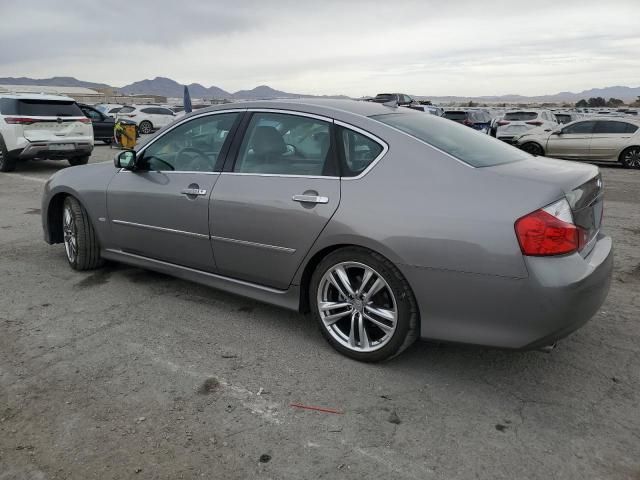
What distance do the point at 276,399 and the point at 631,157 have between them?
14.3 m

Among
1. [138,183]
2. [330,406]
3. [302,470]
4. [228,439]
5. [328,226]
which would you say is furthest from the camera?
[138,183]

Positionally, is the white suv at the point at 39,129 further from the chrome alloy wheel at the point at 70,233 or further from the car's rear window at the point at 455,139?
the car's rear window at the point at 455,139

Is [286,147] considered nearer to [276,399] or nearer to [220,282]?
[220,282]

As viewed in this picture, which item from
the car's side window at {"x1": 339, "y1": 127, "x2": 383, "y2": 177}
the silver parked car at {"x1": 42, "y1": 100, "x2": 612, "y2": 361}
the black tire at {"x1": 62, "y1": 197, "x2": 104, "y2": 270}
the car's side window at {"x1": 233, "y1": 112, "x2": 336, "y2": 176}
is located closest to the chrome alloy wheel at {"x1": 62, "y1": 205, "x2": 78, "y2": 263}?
the black tire at {"x1": 62, "y1": 197, "x2": 104, "y2": 270}

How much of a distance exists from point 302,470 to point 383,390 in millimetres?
806

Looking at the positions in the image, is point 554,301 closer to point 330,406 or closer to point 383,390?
point 383,390

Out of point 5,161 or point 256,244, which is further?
point 5,161

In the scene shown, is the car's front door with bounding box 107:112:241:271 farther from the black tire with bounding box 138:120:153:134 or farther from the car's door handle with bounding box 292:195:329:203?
the black tire with bounding box 138:120:153:134

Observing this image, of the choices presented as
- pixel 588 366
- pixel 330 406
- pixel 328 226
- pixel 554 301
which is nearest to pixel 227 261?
pixel 328 226

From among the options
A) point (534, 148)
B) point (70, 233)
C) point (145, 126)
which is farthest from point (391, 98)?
point (145, 126)

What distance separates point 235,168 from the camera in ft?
12.9

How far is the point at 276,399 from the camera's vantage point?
3039 mm

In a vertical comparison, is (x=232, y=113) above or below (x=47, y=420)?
above

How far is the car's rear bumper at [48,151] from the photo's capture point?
1199cm
